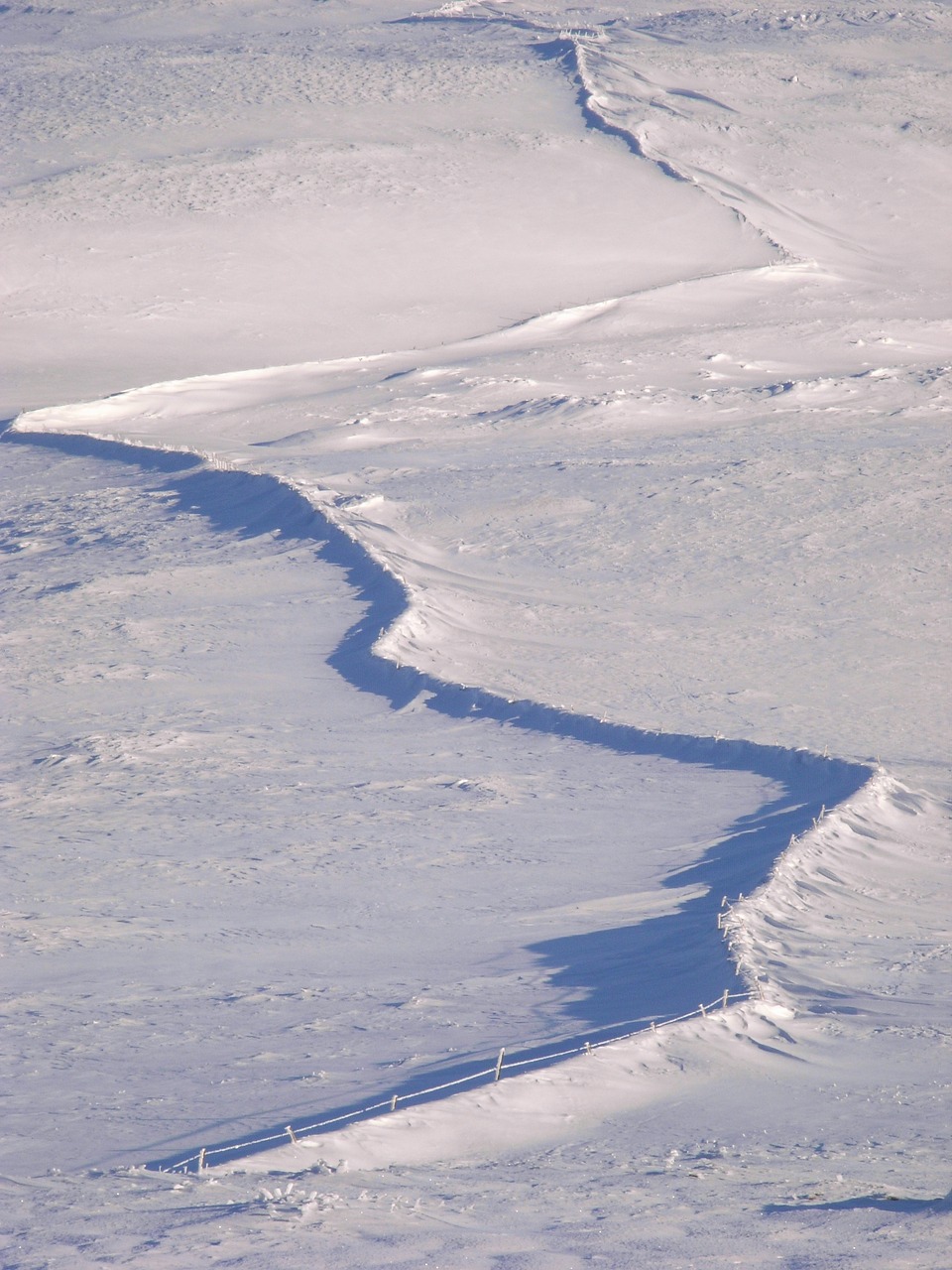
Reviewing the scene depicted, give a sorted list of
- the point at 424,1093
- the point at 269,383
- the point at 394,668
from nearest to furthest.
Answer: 1. the point at 424,1093
2. the point at 394,668
3. the point at 269,383

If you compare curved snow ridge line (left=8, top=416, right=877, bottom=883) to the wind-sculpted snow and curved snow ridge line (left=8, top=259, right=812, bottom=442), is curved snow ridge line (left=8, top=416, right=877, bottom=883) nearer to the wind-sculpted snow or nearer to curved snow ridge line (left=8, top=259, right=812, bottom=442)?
the wind-sculpted snow

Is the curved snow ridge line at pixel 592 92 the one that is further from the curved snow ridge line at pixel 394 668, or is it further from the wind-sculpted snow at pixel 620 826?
the wind-sculpted snow at pixel 620 826

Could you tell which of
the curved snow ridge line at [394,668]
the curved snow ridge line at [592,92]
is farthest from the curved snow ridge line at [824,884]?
the curved snow ridge line at [592,92]

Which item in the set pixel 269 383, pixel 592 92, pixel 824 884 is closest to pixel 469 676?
pixel 824 884

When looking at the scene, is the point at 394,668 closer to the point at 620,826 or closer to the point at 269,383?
the point at 620,826

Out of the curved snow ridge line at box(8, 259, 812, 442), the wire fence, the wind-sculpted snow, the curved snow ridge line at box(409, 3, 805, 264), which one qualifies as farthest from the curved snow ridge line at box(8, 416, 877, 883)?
the curved snow ridge line at box(409, 3, 805, 264)

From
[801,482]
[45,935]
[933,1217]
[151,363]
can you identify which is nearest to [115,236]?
[151,363]

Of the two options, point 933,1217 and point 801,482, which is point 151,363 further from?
point 933,1217
